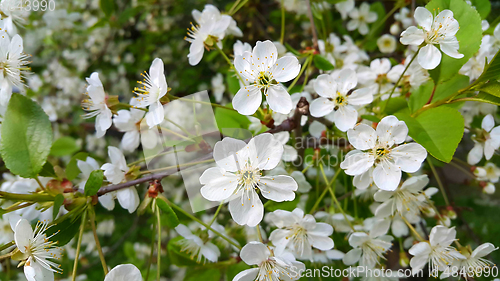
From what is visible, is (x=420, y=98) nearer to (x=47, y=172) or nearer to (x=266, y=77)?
(x=266, y=77)

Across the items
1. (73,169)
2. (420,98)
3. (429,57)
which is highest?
(429,57)

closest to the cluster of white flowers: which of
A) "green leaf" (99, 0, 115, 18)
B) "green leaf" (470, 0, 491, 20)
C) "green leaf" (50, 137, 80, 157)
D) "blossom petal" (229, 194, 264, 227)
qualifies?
"blossom petal" (229, 194, 264, 227)

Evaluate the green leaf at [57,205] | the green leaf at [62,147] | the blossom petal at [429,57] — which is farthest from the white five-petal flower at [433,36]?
the green leaf at [62,147]

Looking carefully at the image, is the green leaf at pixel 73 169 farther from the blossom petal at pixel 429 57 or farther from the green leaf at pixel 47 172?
the blossom petal at pixel 429 57

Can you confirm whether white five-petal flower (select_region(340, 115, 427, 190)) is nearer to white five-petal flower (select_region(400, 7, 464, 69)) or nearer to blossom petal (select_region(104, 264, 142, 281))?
white five-petal flower (select_region(400, 7, 464, 69))

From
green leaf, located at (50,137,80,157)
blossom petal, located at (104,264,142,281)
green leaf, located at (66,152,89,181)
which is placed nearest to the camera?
blossom petal, located at (104,264,142,281)

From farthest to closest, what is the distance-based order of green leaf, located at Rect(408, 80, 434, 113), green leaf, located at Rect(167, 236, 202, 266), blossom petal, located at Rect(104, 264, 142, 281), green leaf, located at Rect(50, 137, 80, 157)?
green leaf, located at Rect(50, 137, 80, 157) < green leaf, located at Rect(167, 236, 202, 266) < green leaf, located at Rect(408, 80, 434, 113) < blossom petal, located at Rect(104, 264, 142, 281)

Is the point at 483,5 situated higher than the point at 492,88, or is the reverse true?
the point at 483,5

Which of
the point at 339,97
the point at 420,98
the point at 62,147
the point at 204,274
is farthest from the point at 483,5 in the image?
the point at 62,147
